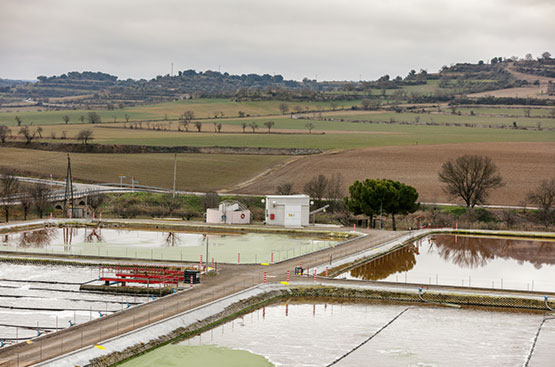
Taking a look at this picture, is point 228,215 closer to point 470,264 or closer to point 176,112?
point 470,264

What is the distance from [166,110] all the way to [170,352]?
514 feet

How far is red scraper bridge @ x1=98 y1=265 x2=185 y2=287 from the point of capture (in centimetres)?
3503

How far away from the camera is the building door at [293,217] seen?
56156 millimetres

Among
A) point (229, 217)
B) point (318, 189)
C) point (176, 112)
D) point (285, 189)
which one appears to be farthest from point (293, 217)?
point (176, 112)

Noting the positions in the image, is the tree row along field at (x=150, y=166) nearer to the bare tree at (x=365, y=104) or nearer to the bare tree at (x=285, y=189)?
the bare tree at (x=285, y=189)

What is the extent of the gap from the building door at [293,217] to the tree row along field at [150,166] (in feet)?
68.3

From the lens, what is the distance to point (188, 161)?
91.8 metres

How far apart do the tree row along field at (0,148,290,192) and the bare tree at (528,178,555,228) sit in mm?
28786

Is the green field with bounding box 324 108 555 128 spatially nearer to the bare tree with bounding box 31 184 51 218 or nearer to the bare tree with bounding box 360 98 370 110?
the bare tree with bounding box 360 98 370 110

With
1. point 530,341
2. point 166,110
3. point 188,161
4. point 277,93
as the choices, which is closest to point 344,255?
point 530,341

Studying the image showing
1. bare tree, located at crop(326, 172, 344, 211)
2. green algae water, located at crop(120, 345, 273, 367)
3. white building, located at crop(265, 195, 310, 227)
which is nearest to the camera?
green algae water, located at crop(120, 345, 273, 367)

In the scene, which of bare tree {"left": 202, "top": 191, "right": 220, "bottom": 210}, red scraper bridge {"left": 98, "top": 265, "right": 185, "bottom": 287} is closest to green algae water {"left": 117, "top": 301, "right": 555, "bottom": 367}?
red scraper bridge {"left": 98, "top": 265, "right": 185, "bottom": 287}

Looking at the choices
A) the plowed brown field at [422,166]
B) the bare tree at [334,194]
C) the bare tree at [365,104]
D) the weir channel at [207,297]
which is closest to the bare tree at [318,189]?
the bare tree at [334,194]

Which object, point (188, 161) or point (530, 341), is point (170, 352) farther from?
point (188, 161)
